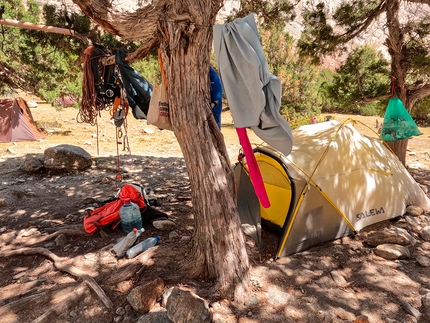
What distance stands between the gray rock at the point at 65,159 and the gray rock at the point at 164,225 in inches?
160

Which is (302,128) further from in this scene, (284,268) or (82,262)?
(82,262)

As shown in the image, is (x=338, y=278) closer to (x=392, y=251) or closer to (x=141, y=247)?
(x=392, y=251)

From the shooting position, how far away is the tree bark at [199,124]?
2.47m

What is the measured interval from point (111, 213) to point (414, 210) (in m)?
4.14

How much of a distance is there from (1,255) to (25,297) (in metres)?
1.13

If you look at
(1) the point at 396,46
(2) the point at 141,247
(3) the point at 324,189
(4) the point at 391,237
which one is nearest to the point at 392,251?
(4) the point at 391,237

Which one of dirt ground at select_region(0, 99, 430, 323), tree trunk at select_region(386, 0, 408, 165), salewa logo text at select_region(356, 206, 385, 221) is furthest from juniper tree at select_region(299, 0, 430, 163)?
dirt ground at select_region(0, 99, 430, 323)

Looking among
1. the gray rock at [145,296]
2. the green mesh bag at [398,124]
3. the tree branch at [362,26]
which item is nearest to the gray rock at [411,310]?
the gray rock at [145,296]

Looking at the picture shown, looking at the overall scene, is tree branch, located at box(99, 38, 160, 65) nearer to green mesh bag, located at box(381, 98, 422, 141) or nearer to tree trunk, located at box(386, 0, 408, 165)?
green mesh bag, located at box(381, 98, 422, 141)

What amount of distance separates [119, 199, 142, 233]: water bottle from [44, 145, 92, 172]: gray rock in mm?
3857

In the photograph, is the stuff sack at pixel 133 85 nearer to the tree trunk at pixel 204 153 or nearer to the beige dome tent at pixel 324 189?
the tree trunk at pixel 204 153

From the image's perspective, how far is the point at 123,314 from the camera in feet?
8.41

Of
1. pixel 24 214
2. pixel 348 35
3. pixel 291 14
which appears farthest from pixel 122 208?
pixel 348 35

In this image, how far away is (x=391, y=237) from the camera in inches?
143
